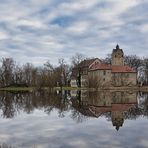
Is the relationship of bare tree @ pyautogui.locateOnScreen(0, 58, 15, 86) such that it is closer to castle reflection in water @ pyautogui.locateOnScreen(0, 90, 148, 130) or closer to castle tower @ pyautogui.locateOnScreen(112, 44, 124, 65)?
castle tower @ pyautogui.locateOnScreen(112, 44, 124, 65)

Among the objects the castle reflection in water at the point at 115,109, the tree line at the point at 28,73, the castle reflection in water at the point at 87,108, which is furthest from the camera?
the tree line at the point at 28,73

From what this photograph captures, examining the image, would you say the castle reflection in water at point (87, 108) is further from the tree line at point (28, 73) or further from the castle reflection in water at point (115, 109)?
→ the tree line at point (28, 73)

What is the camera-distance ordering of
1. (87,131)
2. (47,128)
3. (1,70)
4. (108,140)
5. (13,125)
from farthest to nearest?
(1,70), (13,125), (47,128), (87,131), (108,140)

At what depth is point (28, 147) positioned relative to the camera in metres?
13.1

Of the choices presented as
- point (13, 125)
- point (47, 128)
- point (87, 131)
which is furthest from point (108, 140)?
point (13, 125)

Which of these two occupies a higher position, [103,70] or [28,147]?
[103,70]

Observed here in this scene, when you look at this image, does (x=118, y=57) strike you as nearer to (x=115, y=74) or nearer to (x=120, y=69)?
(x=120, y=69)

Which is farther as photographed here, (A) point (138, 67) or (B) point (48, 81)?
(A) point (138, 67)

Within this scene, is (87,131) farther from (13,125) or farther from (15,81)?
(15,81)

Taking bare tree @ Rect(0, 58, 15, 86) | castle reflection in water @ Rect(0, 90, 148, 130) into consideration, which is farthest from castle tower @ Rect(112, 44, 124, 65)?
castle reflection in water @ Rect(0, 90, 148, 130)

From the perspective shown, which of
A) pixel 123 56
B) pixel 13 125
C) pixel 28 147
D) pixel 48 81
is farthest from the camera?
pixel 123 56

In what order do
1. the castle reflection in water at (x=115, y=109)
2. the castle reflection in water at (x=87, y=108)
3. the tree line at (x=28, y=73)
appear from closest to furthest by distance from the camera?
the castle reflection in water at (x=115, y=109) < the castle reflection in water at (x=87, y=108) < the tree line at (x=28, y=73)

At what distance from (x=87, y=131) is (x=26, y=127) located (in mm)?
3712

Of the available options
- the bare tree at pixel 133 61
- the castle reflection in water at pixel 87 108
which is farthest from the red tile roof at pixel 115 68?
the castle reflection in water at pixel 87 108
